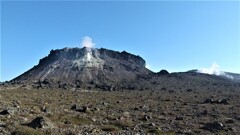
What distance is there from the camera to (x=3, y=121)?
4291 centimetres

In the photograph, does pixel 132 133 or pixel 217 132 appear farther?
pixel 217 132

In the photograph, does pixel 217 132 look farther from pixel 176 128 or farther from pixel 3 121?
pixel 3 121

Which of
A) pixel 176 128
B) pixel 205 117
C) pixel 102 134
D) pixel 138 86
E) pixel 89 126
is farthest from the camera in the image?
pixel 138 86

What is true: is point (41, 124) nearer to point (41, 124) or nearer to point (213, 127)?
point (41, 124)

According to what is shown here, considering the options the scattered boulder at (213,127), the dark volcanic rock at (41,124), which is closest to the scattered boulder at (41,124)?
the dark volcanic rock at (41,124)

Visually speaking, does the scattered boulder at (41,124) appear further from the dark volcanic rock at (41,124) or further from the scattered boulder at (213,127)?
the scattered boulder at (213,127)

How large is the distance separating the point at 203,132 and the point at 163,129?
16.2 ft

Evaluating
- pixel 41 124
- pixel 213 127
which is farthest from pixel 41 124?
pixel 213 127

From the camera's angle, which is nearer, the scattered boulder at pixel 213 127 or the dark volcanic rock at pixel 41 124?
the dark volcanic rock at pixel 41 124

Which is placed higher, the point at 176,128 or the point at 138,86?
the point at 138,86

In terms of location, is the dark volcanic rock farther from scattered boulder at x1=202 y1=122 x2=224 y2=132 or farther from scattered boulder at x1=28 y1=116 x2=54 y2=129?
scattered boulder at x1=202 y1=122 x2=224 y2=132

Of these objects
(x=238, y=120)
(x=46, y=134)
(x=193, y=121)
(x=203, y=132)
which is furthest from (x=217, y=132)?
(x=46, y=134)

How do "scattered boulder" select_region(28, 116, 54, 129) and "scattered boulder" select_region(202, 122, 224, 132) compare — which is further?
"scattered boulder" select_region(202, 122, 224, 132)

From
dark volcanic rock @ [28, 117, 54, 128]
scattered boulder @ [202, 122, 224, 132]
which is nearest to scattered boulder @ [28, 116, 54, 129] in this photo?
dark volcanic rock @ [28, 117, 54, 128]
